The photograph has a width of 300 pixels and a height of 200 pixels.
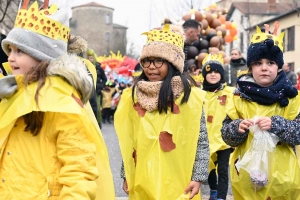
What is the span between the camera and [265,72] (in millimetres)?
3996

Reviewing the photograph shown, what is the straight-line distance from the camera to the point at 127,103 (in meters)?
4.29

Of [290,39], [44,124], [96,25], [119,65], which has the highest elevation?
[96,25]

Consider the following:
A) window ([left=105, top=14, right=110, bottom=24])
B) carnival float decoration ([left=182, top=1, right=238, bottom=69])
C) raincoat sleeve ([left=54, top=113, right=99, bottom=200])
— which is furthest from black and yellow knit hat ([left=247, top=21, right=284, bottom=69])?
window ([left=105, top=14, right=110, bottom=24])

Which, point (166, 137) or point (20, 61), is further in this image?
point (166, 137)

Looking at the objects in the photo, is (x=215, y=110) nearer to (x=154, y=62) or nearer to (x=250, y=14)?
(x=154, y=62)

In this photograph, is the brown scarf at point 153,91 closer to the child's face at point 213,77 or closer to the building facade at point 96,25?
the child's face at point 213,77

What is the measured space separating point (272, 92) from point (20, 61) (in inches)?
79.8

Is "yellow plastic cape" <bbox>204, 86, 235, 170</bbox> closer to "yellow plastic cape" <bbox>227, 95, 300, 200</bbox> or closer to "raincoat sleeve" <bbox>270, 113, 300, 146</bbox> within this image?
"yellow plastic cape" <bbox>227, 95, 300, 200</bbox>

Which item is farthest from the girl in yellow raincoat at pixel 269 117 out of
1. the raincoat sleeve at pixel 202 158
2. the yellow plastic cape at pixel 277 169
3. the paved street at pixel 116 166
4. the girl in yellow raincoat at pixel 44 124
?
the paved street at pixel 116 166

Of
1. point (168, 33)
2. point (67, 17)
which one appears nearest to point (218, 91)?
point (168, 33)

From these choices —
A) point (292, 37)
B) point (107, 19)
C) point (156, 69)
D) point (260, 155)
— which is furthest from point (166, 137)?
point (107, 19)

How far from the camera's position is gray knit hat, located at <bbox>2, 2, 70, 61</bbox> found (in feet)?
8.82

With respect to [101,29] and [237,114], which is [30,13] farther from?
[101,29]

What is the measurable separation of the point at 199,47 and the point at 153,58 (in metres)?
7.96
